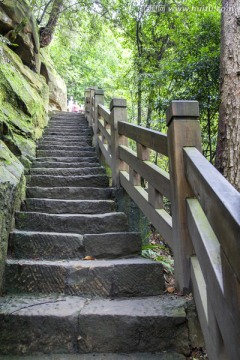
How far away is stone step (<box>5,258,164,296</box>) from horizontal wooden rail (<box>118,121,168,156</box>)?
3.37 ft

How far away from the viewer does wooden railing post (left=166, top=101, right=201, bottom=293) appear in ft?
7.08

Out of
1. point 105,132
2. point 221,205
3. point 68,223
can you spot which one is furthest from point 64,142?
point 221,205

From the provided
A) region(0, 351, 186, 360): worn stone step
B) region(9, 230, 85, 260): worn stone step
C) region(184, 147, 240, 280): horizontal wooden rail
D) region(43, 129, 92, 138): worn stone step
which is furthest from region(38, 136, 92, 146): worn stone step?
region(184, 147, 240, 280): horizontal wooden rail

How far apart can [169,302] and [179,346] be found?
311mm

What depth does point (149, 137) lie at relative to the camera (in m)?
2.93

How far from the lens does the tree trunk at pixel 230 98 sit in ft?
13.9

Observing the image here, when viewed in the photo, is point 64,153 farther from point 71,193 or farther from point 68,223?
point 68,223

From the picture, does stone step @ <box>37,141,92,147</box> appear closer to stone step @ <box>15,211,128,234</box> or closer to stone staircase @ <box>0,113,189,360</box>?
stone staircase @ <box>0,113,189,360</box>

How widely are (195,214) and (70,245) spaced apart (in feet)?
5.42

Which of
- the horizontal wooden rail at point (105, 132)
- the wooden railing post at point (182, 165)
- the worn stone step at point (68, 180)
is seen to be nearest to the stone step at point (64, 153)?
the horizontal wooden rail at point (105, 132)

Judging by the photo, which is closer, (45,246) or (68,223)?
(45,246)

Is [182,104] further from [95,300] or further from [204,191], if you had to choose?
[95,300]

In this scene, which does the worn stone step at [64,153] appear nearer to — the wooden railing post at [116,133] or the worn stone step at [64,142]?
the worn stone step at [64,142]

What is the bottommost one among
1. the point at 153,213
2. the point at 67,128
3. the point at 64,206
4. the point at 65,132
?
the point at 64,206
